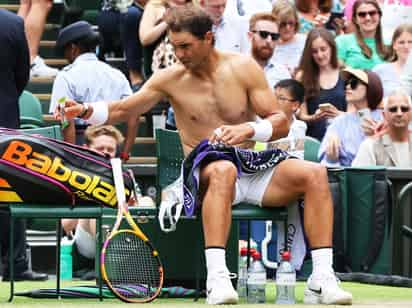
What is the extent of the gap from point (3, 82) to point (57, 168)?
1912mm

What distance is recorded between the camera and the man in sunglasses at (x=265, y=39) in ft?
42.2

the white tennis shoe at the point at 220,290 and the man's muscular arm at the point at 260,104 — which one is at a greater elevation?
the man's muscular arm at the point at 260,104

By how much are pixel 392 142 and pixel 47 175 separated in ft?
14.1

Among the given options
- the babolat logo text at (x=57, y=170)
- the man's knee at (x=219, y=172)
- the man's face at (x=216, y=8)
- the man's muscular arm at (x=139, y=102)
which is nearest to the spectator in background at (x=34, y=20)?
the man's face at (x=216, y=8)

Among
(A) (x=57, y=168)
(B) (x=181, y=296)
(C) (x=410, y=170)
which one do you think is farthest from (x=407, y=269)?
(A) (x=57, y=168)

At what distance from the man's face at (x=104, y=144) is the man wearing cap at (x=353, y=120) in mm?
1952

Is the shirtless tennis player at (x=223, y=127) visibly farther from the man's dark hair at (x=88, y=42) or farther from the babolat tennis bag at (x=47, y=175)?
the man's dark hair at (x=88, y=42)

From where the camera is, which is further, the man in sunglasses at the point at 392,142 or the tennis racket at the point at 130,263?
the man in sunglasses at the point at 392,142

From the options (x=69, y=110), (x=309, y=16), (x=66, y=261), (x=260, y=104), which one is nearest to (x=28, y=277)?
(x=66, y=261)

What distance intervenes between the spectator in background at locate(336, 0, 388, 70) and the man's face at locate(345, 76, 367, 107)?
42.1 inches

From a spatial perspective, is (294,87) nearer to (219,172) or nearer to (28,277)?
(28,277)

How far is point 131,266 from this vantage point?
28.3 ft

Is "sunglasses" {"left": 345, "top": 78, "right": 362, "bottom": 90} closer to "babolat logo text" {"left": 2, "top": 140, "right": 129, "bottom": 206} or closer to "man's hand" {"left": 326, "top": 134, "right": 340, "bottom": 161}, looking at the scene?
"man's hand" {"left": 326, "top": 134, "right": 340, "bottom": 161}

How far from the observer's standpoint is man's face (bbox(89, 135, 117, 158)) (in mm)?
11406
